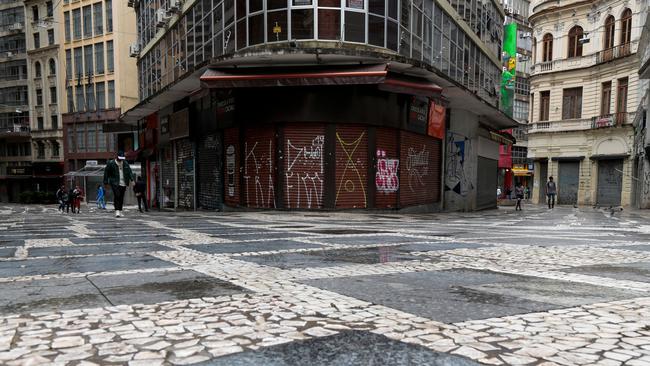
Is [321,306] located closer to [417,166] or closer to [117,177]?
[117,177]

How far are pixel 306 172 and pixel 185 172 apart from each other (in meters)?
8.85

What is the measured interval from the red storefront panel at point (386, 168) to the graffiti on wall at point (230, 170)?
5186 millimetres

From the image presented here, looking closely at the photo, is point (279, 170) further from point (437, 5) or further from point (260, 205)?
point (437, 5)

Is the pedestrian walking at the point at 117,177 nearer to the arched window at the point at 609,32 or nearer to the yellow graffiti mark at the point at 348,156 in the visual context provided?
the yellow graffiti mark at the point at 348,156

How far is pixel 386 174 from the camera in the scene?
625 inches

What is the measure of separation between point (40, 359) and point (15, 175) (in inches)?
2275

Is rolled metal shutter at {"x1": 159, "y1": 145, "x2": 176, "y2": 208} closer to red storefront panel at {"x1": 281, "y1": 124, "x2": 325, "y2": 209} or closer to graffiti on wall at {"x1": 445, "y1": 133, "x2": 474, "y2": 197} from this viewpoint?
red storefront panel at {"x1": 281, "y1": 124, "x2": 325, "y2": 209}

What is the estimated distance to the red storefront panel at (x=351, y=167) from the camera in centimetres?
1492

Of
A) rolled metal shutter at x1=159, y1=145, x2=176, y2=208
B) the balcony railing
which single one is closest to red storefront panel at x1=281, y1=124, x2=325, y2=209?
rolled metal shutter at x1=159, y1=145, x2=176, y2=208

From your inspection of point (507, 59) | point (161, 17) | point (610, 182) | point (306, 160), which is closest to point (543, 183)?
point (610, 182)

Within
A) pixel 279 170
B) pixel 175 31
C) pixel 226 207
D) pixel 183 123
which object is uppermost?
pixel 175 31

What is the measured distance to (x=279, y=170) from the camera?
48.4 ft

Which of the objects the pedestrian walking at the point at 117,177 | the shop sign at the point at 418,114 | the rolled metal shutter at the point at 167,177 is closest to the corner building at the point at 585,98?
the shop sign at the point at 418,114

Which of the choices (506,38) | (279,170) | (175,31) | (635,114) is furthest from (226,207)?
(635,114)
